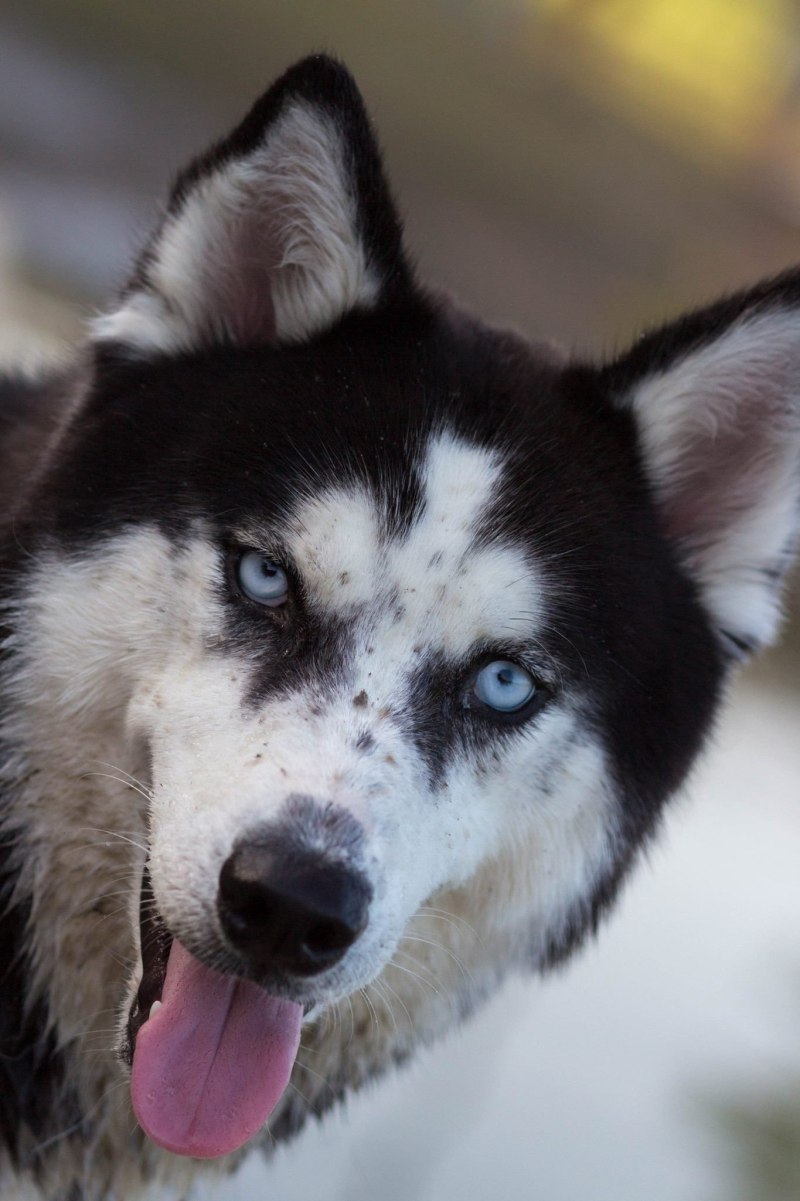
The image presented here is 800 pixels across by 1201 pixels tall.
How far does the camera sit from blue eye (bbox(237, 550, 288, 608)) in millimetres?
1874

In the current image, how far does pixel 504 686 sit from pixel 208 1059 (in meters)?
0.73

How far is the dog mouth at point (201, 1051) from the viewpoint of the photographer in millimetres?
1719

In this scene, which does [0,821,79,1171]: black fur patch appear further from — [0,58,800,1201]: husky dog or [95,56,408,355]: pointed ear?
[95,56,408,355]: pointed ear

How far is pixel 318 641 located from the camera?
5.99 ft

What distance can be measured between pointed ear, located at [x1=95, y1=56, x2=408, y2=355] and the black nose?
101 centimetres

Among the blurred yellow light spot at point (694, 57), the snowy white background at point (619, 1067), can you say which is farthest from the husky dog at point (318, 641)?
the blurred yellow light spot at point (694, 57)

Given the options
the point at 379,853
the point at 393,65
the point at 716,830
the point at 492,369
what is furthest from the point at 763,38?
the point at 379,853

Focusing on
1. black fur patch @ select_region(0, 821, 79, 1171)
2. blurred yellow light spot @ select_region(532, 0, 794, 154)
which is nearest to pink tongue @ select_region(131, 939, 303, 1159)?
black fur patch @ select_region(0, 821, 79, 1171)

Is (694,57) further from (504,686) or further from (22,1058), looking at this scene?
(22,1058)

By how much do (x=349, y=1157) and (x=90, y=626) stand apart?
57.7 inches

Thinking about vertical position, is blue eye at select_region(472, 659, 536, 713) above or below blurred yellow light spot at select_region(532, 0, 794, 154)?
below

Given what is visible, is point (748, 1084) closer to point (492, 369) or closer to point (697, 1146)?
point (697, 1146)

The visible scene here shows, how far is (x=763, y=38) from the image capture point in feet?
21.0

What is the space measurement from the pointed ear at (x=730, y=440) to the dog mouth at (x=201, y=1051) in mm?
1154
